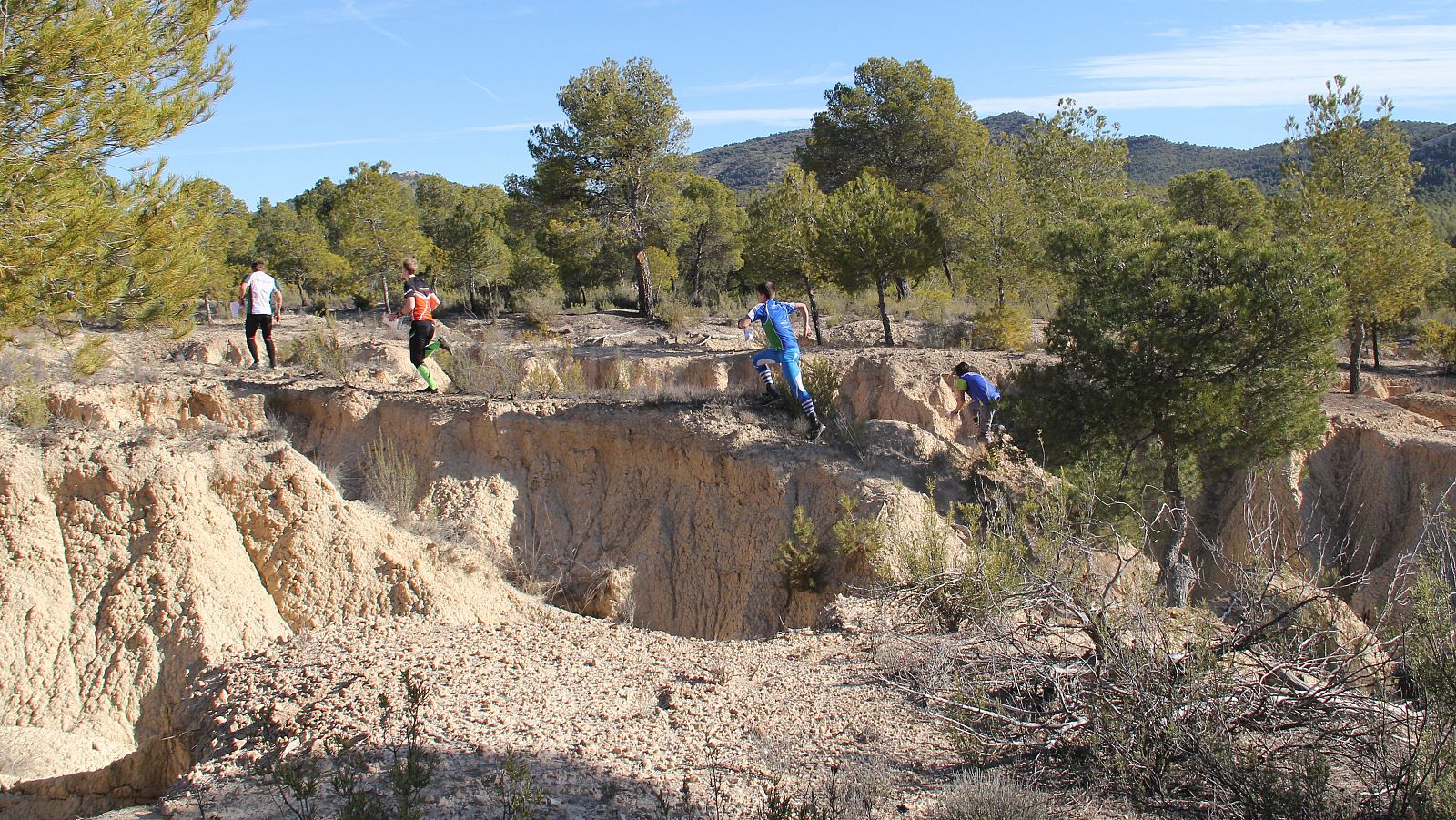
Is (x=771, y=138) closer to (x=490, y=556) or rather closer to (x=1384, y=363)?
(x=1384, y=363)

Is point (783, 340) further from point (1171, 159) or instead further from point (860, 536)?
point (1171, 159)

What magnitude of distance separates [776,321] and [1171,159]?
267 feet

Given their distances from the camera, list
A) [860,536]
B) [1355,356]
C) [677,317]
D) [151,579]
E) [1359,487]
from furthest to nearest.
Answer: [677,317] < [1355,356] < [1359,487] < [860,536] < [151,579]

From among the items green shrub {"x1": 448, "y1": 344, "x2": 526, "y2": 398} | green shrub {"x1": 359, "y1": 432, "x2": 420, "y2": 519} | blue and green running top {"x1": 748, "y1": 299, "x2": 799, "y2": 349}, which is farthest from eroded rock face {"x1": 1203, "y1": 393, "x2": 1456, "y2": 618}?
green shrub {"x1": 359, "y1": 432, "x2": 420, "y2": 519}

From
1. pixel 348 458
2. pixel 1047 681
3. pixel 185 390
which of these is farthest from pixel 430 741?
pixel 185 390

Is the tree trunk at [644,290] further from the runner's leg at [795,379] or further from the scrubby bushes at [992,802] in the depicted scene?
the scrubby bushes at [992,802]

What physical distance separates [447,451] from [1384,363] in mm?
25229

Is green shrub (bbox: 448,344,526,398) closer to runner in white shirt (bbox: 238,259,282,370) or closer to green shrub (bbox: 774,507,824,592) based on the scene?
runner in white shirt (bbox: 238,259,282,370)

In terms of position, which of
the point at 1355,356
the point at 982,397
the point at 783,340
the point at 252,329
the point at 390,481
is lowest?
the point at 390,481

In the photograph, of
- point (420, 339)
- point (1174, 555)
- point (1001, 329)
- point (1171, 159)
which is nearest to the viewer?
point (420, 339)

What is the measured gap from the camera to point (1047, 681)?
5188mm

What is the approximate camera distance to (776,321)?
10383mm

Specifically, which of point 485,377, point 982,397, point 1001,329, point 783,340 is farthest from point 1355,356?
point 485,377

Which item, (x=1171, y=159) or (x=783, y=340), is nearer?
(x=783, y=340)
